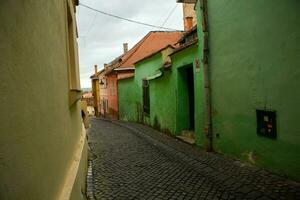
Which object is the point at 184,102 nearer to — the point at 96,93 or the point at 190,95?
the point at 190,95

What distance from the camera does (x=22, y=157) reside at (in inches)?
73.4

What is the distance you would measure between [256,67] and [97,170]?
4.15 metres

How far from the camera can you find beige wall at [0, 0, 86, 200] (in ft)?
5.37

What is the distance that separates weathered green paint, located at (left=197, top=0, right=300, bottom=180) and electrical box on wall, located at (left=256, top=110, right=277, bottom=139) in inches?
4.6

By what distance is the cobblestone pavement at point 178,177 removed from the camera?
18.5ft

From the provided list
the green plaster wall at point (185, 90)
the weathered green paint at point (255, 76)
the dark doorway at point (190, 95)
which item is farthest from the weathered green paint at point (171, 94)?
the weathered green paint at point (255, 76)

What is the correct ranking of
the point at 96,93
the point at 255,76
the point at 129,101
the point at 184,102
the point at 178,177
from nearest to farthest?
the point at 178,177
the point at 255,76
the point at 184,102
the point at 129,101
the point at 96,93

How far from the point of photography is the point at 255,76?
6.98 meters

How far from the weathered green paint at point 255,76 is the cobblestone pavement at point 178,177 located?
454 millimetres

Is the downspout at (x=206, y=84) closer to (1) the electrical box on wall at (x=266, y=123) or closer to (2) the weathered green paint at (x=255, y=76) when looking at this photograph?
(2) the weathered green paint at (x=255, y=76)

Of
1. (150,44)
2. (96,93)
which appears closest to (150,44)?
(150,44)

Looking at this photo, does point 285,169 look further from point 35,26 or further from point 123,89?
point 123,89

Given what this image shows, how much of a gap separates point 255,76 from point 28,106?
225 inches

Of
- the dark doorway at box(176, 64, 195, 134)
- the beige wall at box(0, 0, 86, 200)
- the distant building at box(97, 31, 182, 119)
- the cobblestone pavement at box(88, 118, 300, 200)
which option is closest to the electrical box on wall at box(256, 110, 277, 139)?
the cobblestone pavement at box(88, 118, 300, 200)
